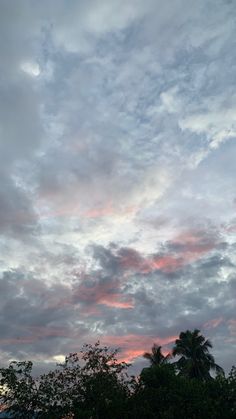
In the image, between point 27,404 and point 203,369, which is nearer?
point 27,404

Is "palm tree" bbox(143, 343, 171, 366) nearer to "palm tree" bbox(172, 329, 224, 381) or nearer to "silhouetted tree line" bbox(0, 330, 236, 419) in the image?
A: "palm tree" bbox(172, 329, 224, 381)

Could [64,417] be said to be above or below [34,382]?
below

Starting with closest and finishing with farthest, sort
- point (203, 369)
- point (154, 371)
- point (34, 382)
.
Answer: point (34, 382), point (154, 371), point (203, 369)

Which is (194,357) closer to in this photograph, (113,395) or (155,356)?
(155,356)

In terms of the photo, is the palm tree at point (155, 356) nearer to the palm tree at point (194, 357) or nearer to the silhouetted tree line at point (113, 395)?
the palm tree at point (194, 357)

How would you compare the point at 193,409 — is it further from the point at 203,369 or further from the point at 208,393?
the point at 203,369

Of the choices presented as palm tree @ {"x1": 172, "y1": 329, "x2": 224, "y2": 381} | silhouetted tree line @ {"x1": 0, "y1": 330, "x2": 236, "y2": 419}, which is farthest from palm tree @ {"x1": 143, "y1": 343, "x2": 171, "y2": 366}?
silhouetted tree line @ {"x1": 0, "y1": 330, "x2": 236, "y2": 419}

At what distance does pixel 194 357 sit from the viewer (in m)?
55.9

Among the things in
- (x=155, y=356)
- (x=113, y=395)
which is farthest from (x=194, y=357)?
(x=113, y=395)

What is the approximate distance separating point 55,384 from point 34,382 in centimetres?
199

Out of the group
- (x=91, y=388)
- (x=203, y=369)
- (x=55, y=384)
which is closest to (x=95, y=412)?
(x=91, y=388)

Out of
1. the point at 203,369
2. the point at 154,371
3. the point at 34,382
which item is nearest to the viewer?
the point at 34,382

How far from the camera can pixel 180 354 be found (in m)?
57.1

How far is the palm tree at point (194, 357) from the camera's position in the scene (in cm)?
5481
